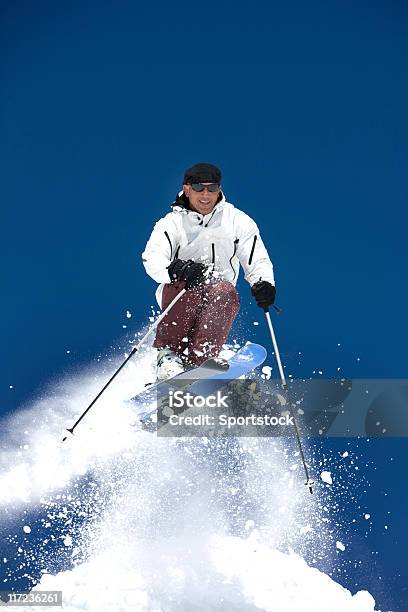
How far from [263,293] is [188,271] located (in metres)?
0.81

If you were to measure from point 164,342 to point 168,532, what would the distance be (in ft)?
12.1

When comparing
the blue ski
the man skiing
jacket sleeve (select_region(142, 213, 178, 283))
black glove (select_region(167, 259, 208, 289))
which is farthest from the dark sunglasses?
the blue ski

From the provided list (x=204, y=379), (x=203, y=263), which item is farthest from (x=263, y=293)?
(x=204, y=379)

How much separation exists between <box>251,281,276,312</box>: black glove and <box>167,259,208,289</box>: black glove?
596mm

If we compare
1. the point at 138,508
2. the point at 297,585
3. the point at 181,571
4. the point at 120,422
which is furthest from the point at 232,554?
the point at 120,422

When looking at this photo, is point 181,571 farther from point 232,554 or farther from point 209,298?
point 209,298

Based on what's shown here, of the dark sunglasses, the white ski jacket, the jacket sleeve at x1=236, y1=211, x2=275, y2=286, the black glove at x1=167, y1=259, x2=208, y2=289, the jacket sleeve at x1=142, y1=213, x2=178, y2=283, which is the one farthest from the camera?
the jacket sleeve at x1=236, y1=211, x2=275, y2=286

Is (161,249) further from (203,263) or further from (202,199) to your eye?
(202,199)

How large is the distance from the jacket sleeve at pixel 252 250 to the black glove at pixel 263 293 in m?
0.15

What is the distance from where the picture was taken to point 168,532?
30.2 feet

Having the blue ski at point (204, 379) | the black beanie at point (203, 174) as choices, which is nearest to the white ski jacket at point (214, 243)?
the black beanie at point (203, 174)

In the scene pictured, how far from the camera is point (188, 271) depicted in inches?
230

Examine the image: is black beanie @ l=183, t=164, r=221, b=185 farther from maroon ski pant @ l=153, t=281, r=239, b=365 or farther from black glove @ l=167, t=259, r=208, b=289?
maroon ski pant @ l=153, t=281, r=239, b=365

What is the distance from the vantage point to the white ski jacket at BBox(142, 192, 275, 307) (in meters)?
6.19
